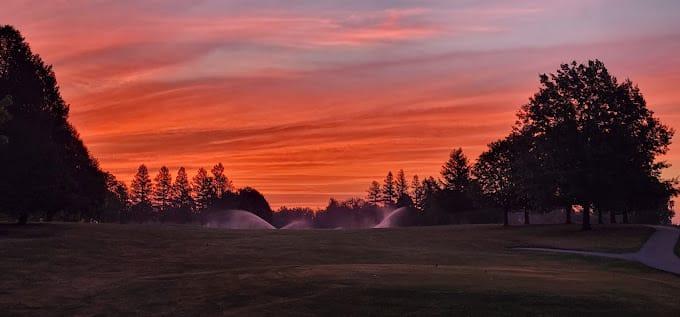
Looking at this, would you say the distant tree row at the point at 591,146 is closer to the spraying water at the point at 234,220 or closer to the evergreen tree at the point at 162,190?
the spraying water at the point at 234,220

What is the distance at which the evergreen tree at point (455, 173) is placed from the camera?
12752 cm

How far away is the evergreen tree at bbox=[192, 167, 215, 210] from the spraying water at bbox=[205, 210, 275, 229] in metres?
43.1

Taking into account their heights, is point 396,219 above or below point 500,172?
below

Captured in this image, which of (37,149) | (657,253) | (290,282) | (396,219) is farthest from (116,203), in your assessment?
(290,282)

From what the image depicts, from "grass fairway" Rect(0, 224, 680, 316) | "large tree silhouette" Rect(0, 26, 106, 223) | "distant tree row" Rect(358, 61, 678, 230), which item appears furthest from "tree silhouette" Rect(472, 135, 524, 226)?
"large tree silhouette" Rect(0, 26, 106, 223)

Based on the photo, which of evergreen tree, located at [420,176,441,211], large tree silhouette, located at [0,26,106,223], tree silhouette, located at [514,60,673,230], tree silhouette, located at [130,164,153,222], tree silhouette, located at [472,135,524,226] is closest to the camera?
large tree silhouette, located at [0,26,106,223]

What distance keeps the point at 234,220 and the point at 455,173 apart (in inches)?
1847

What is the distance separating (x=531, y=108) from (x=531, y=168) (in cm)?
748

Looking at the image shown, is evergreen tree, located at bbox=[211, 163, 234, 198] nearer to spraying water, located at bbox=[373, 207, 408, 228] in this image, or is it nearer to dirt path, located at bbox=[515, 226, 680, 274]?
spraying water, located at bbox=[373, 207, 408, 228]

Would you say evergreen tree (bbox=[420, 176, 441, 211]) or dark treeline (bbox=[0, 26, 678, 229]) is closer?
dark treeline (bbox=[0, 26, 678, 229])

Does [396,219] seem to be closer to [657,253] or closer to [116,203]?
[116,203]

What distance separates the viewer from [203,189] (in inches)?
6880

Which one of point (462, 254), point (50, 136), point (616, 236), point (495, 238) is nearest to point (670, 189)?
point (616, 236)

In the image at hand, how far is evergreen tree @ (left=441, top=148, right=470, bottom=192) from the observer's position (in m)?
128
